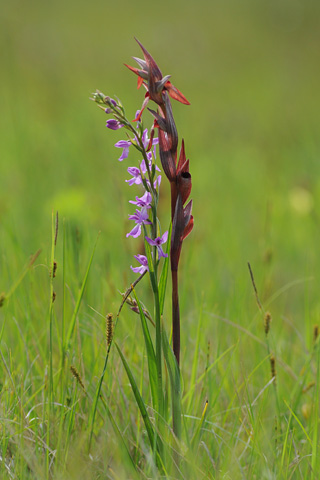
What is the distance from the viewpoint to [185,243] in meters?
3.68

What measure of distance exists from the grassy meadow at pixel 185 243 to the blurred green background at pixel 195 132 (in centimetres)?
3

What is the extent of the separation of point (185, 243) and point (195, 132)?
11.9 feet

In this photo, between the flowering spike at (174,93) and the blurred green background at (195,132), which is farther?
the blurred green background at (195,132)

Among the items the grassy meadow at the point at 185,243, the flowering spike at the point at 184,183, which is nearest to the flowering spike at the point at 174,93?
the flowering spike at the point at 184,183

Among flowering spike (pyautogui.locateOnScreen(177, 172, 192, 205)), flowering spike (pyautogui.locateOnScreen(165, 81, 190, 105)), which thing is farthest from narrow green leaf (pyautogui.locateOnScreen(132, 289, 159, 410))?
flowering spike (pyautogui.locateOnScreen(165, 81, 190, 105))

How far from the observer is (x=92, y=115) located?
699cm

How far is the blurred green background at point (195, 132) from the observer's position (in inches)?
129

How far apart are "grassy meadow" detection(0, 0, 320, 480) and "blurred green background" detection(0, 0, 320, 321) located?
0.10 ft

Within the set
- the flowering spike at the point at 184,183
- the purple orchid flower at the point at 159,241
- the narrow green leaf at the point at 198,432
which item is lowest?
the narrow green leaf at the point at 198,432

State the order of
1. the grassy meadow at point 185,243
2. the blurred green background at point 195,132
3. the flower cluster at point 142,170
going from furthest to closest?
the blurred green background at point 195,132 → the grassy meadow at point 185,243 → the flower cluster at point 142,170

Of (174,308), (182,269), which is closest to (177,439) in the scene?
(174,308)

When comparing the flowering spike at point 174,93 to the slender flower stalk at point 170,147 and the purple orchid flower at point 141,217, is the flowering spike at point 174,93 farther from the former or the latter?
the purple orchid flower at point 141,217

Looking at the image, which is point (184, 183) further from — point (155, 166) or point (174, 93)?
point (174, 93)

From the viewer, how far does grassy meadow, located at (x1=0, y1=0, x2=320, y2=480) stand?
1.43m
